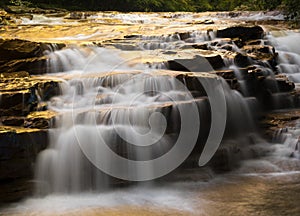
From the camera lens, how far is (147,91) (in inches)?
249

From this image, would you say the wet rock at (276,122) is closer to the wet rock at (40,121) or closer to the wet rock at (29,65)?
the wet rock at (40,121)

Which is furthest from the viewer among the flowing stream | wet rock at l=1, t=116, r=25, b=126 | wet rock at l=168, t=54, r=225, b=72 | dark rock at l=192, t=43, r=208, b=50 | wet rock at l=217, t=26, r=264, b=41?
wet rock at l=217, t=26, r=264, b=41

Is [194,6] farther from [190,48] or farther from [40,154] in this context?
[40,154]

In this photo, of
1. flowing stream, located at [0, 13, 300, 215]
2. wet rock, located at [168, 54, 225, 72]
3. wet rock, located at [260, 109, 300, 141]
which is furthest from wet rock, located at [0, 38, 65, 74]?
wet rock, located at [260, 109, 300, 141]

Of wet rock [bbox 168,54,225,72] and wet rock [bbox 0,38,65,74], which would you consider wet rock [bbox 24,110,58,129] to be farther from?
wet rock [bbox 168,54,225,72]

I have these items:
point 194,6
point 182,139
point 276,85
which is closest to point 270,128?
point 276,85

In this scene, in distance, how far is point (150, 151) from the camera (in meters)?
5.48

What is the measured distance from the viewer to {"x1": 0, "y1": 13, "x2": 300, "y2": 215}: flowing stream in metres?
4.74

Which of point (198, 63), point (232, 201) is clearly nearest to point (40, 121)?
point (232, 201)

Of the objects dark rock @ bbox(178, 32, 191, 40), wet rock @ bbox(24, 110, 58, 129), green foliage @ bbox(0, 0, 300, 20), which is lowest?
wet rock @ bbox(24, 110, 58, 129)

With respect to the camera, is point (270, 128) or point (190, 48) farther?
point (190, 48)

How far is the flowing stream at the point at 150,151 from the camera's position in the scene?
474cm

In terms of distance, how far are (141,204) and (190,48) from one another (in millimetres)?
4741

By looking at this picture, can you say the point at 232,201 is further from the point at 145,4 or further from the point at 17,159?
the point at 145,4
